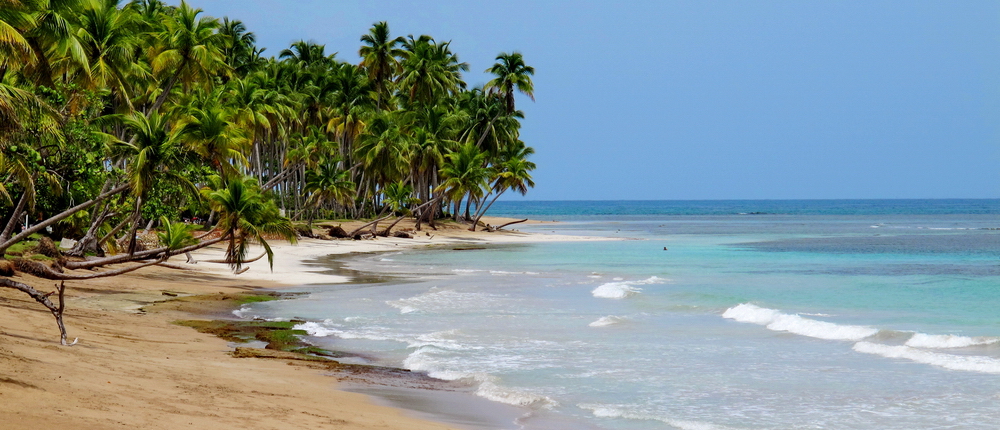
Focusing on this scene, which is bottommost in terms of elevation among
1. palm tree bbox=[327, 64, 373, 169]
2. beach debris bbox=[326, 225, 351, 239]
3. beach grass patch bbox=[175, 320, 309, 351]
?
beach grass patch bbox=[175, 320, 309, 351]

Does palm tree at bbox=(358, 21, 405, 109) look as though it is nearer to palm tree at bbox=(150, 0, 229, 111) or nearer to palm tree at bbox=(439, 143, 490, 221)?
palm tree at bbox=(439, 143, 490, 221)

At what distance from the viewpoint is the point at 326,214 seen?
229ft

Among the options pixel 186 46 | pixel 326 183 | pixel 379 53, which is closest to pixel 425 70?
pixel 379 53

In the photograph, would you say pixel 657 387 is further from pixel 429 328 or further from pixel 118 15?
pixel 118 15

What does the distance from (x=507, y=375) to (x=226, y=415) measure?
15.6 feet

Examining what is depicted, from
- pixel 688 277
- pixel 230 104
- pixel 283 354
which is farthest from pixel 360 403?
pixel 230 104

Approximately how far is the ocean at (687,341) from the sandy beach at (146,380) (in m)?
1.52

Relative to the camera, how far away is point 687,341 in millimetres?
15406

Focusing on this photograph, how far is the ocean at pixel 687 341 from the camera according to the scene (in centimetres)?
1025

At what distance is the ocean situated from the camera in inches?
404

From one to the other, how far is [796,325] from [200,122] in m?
14.1

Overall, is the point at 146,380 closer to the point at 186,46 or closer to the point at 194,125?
the point at 194,125

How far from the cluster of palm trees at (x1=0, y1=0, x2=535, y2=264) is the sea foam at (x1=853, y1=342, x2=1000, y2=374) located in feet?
43.9

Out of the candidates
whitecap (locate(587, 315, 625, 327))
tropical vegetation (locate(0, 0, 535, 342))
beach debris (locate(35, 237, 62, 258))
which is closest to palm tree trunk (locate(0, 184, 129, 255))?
tropical vegetation (locate(0, 0, 535, 342))
